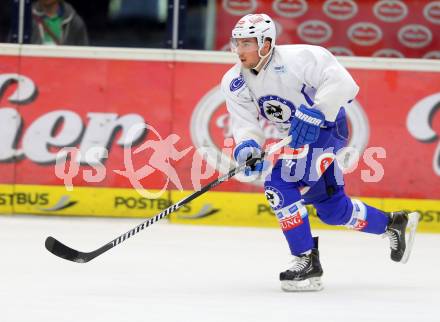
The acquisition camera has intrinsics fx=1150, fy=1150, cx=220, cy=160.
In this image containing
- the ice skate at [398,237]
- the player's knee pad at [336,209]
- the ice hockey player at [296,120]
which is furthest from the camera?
the ice skate at [398,237]

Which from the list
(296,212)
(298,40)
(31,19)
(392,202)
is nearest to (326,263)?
(296,212)

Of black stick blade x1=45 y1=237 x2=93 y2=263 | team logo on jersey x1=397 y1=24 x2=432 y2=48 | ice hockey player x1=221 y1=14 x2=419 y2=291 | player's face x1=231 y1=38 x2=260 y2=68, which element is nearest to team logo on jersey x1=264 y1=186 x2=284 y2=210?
ice hockey player x1=221 y1=14 x2=419 y2=291

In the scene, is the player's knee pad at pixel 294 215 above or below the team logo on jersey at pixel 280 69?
below

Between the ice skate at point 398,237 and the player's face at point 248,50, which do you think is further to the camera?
the ice skate at point 398,237

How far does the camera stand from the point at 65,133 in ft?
23.4


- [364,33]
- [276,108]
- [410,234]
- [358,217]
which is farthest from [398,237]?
[364,33]

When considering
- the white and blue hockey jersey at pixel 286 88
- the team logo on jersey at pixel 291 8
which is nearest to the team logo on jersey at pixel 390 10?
the team logo on jersey at pixel 291 8

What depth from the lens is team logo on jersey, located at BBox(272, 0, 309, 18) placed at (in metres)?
7.31

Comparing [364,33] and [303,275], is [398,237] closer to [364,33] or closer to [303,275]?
[303,275]

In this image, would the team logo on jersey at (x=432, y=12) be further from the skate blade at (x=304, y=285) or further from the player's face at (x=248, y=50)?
the skate blade at (x=304, y=285)

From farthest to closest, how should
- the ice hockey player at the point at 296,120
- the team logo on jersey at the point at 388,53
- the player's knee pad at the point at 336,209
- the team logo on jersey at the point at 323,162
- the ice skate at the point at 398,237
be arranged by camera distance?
the team logo on jersey at the point at 388,53 → the ice skate at the point at 398,237 → the player's knee pad at the point at 336,209 → the team logo on jersey at the point at 323,162 → the ice hockey player at the point at 296,120

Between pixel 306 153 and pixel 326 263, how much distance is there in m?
1.00

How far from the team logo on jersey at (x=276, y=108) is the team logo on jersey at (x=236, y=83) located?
0.11 metres

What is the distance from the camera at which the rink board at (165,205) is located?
7066 mm
